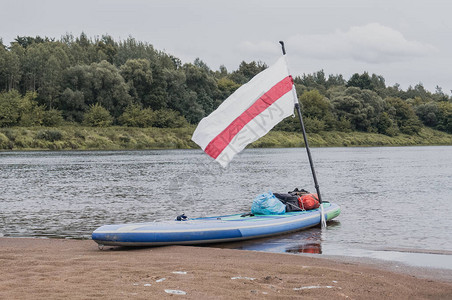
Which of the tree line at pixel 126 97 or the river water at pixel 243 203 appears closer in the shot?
the river water at pixel 243 203

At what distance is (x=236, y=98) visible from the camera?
15.9 metres

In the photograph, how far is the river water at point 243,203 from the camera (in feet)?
52.4

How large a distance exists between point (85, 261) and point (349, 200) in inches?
719

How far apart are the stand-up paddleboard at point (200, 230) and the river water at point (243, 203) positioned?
1.16ft

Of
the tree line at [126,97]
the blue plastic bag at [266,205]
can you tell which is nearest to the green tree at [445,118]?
the tree line at [126,97]

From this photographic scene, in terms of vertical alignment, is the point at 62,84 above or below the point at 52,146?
above

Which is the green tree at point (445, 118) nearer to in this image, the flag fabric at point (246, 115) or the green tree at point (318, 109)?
the green tree at point (318, 109)

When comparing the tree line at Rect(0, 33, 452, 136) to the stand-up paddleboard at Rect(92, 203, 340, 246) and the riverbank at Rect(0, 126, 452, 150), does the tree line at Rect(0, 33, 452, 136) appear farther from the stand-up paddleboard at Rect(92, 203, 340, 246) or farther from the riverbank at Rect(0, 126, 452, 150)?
the stand-up paddleboard at Rect(92, 203, 340, 246)

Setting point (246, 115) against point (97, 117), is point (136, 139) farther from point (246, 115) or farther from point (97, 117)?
point (246, 115)

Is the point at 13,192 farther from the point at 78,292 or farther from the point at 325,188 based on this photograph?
Result: the point at 78,292

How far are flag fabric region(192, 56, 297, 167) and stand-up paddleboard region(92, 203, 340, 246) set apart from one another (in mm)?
1790

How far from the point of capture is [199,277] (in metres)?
9.88

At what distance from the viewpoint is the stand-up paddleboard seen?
13695mm

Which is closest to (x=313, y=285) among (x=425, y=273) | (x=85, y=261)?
(x=425, y=273)
